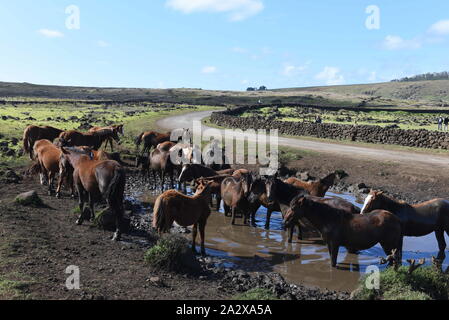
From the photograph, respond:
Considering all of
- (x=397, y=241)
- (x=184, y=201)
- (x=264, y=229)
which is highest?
(x=184, y=201)

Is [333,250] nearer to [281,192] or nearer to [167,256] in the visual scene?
[281,192]

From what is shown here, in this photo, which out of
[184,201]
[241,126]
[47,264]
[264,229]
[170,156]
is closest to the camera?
[47,264]

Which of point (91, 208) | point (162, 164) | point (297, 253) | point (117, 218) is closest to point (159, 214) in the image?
point (117, 218)

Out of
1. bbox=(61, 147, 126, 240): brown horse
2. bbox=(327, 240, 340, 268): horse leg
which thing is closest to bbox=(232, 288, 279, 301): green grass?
bbox=(327, 240, 340, 268): horse leg

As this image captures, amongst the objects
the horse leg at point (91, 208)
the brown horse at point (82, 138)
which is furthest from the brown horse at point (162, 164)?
the horse leg at point (91, 208)

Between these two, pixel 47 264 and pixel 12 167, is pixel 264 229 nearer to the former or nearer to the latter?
pixel 47 264

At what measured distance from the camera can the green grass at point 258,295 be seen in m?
7.61

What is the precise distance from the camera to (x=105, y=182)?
11.5 meters

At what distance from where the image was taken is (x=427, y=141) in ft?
99.8

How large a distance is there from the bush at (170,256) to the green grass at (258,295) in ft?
5.90

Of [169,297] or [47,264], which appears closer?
→ [169,297]
